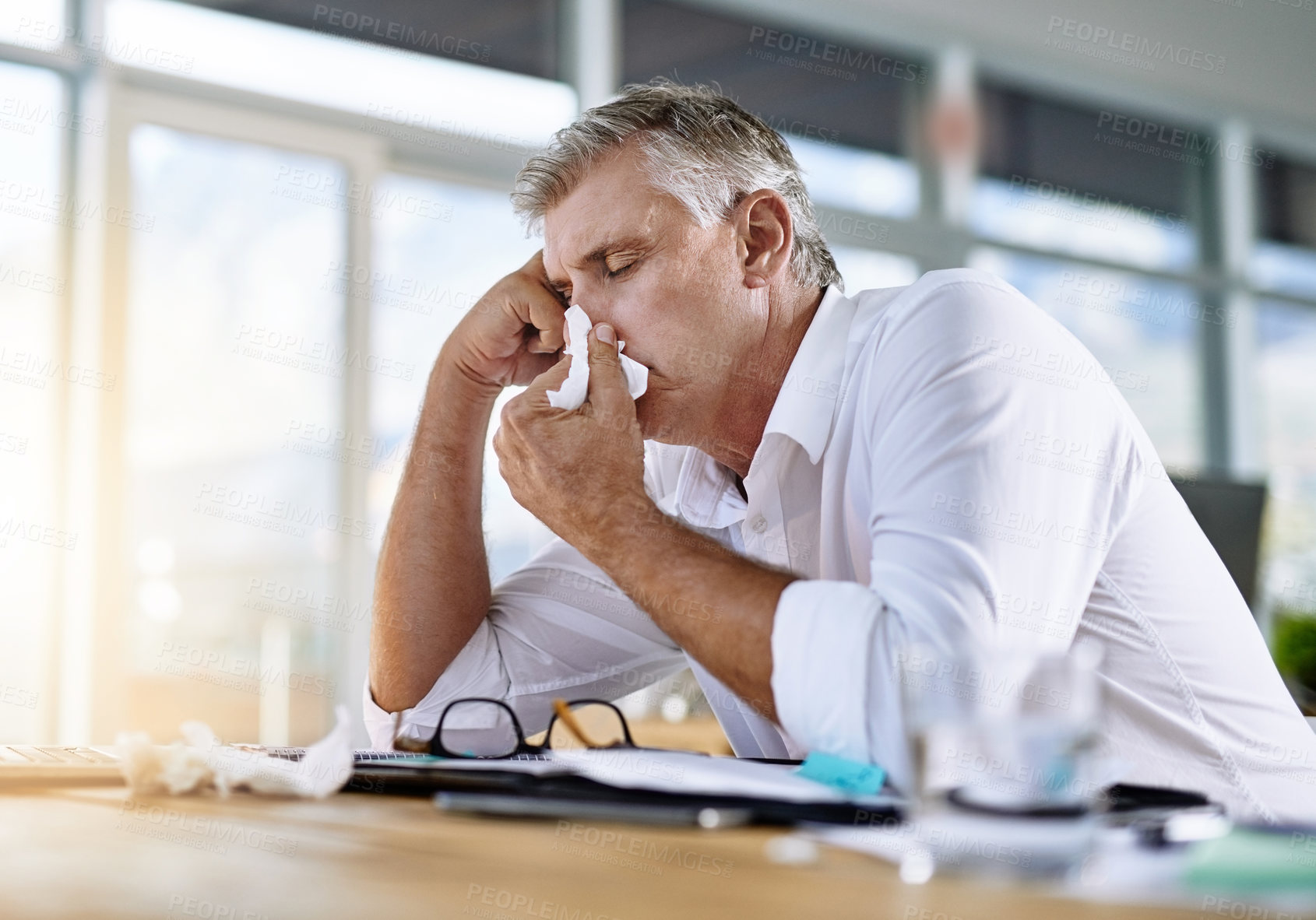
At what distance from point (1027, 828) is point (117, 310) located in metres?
3.90

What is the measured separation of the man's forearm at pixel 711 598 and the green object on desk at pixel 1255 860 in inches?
14.7

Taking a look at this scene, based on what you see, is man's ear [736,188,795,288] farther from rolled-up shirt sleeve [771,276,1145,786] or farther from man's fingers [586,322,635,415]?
rolled-up shirt sleeve [771,276,1145,786]

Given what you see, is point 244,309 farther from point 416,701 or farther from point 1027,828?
point 1027,828

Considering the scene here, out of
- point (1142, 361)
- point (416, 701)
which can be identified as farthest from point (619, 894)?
point (1142, 361)

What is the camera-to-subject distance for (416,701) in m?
1.52

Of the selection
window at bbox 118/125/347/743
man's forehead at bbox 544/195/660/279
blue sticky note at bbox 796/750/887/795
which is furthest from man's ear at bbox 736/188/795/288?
window at bbox 118/125/347/743

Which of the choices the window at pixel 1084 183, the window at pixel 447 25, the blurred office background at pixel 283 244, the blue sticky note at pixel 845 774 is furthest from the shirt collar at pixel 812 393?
the window at pixel 1084 183

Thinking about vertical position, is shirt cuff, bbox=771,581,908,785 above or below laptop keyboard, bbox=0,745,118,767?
above

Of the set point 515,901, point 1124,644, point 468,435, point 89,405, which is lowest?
point 515,901

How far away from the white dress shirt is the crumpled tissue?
31 cm

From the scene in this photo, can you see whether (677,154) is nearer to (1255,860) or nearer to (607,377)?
(607,377)

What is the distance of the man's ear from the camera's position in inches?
61.4

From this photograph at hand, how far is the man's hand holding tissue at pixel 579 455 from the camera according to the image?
3.96 feet

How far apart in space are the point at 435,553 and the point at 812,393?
0.56 meters
